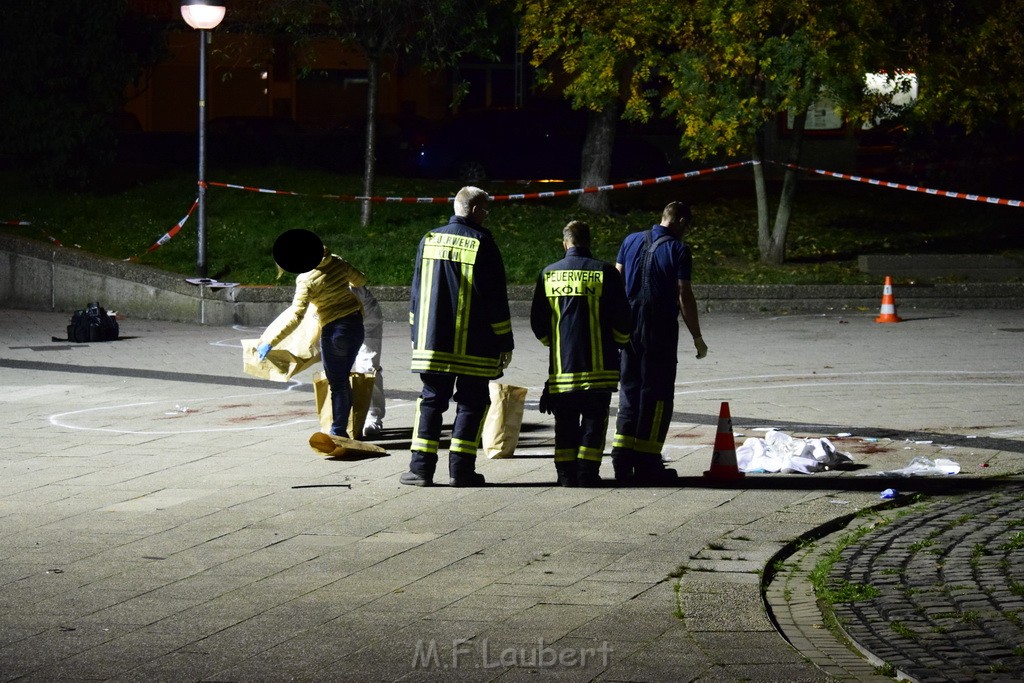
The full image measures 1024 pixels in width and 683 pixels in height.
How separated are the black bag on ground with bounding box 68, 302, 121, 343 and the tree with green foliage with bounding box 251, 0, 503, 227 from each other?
18.3ft

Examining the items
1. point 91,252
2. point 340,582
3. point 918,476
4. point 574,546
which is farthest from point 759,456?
point 91,252

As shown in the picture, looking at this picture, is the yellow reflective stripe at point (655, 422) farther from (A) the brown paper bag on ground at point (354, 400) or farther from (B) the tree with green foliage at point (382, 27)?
(B) the tree with green foliage at point (382, 27)

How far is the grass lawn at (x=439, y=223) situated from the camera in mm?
20375

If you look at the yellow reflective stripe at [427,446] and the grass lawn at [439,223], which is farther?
the grass lawn at [439,223]

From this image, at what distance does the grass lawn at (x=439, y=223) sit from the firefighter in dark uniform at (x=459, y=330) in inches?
427

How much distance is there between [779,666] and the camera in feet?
17.4

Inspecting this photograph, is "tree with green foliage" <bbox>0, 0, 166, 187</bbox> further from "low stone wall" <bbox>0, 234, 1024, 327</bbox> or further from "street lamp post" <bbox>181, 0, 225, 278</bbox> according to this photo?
"street lamp post" <bbox>181, 0, 225, 278</bbox>

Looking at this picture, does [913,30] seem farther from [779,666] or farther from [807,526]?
[779,666]

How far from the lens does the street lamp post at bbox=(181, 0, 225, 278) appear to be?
58.3 feet

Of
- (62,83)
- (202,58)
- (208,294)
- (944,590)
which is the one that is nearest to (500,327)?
(944,590)

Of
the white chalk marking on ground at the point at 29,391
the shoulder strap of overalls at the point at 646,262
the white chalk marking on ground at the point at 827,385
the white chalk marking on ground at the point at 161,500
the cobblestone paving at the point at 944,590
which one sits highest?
the shoulder strap of overalls at the point at 646,262

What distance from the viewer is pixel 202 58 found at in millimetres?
18375

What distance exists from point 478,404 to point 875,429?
327cm

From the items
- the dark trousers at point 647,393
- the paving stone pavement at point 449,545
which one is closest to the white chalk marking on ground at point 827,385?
the paving stone pavement at point 449,545
